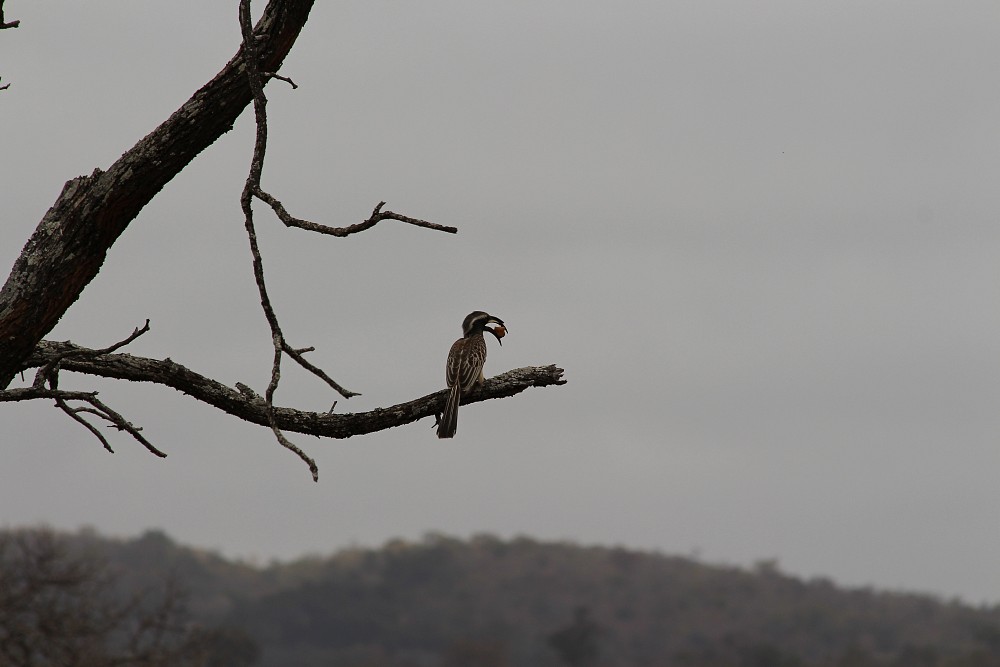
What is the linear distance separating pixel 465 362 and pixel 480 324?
1.42 meters

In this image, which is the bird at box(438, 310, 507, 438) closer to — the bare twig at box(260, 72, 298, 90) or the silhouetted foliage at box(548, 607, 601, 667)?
the bare twig at box(260, 72, 298, 90)

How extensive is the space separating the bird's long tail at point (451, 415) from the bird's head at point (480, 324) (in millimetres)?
1793

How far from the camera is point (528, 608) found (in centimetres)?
12356

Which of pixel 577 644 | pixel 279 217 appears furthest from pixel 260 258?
pixel 577 644

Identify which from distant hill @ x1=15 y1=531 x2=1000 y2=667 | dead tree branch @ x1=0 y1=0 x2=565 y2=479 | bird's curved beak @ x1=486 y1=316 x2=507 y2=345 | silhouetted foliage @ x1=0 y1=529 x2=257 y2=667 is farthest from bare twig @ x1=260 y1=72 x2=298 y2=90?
distant hill @ x1=15 y1=531 x2=1000 y2=667

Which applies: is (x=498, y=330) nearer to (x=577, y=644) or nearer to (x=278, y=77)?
(x=278, y=77)

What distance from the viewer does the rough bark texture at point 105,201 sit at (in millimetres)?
5832

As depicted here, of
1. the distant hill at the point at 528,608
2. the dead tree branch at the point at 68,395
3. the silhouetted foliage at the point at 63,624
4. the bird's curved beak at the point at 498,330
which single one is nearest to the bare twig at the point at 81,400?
the dead tree branch at the point at 68,395

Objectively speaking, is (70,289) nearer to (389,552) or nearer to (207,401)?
(207,401)

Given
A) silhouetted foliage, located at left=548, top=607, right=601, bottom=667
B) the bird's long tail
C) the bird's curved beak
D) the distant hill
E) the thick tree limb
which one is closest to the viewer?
the thick tree limb

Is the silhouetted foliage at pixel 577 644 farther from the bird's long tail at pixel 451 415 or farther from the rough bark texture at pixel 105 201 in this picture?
the rough bark texture at pixel 105 201

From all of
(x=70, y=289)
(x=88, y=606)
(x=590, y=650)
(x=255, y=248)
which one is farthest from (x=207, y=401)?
(x=590, y=650)

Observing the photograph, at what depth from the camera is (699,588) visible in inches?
4860

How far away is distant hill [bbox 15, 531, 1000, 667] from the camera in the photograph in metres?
109
